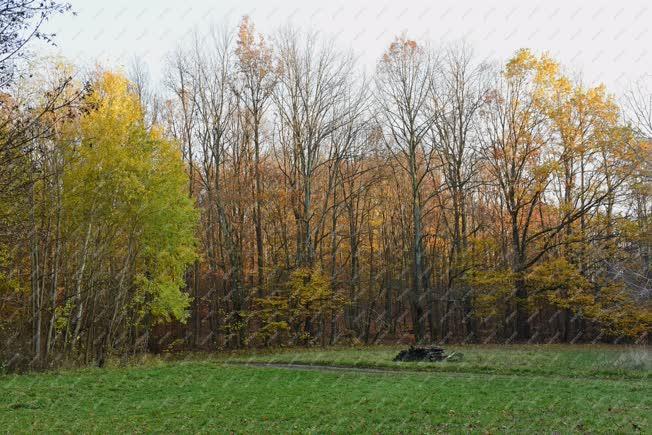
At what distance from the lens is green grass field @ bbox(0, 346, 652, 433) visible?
29.2 ft

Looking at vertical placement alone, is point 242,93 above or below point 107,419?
above

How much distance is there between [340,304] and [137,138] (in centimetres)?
1342

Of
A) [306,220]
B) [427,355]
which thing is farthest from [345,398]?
[306,220]

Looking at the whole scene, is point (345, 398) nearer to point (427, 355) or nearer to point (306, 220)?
point (427, 355)

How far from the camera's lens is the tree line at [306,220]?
18.8m

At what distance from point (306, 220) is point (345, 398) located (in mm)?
17916

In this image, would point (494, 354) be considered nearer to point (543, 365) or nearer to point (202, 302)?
point (543, 365)

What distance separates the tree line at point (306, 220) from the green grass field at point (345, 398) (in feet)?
14.6

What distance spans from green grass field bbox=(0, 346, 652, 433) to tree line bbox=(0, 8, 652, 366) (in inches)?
176

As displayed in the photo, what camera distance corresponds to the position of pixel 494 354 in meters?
20.0

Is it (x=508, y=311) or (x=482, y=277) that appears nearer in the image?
(x=482, y=277)

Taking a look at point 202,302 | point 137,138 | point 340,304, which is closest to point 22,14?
point 137,138

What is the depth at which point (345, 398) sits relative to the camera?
38.1ft

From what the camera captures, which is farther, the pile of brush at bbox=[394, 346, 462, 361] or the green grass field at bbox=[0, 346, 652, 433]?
the pile of brush at bbox=[394, 346, 462, 361]
